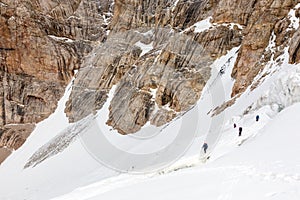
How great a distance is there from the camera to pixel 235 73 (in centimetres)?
3716

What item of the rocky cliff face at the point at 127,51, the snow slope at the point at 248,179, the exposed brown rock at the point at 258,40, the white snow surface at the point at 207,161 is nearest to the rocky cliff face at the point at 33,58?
the rocky cliff face at the point at 127,51

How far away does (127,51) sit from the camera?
205ft

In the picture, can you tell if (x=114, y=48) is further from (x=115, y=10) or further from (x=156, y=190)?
(x=156, y=190)

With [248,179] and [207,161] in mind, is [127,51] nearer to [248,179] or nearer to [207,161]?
[207,161]

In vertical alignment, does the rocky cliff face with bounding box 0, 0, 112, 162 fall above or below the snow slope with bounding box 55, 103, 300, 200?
below

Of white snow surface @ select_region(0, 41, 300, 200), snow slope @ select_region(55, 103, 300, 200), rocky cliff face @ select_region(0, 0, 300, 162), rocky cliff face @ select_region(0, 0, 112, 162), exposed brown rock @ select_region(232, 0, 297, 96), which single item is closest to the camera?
snow slope @ select_region(55, 103, 300, 200)

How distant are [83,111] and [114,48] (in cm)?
1425

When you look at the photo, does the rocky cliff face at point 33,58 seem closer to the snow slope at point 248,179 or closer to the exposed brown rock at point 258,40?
the exposed brown rock at point 258,40

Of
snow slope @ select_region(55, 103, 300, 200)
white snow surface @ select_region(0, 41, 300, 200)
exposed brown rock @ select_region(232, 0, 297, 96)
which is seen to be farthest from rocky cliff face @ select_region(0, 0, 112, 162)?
snow slope @ select_region(55, 103, 300, 200)

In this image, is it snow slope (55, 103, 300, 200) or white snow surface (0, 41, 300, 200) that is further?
white snow surface (0, 41, 300, 200)

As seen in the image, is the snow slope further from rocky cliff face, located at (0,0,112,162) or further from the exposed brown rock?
rocky cliff face, located at (0,0,112,162)

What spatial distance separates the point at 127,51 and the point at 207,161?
4858cm

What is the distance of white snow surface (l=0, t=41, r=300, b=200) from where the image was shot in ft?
28.7

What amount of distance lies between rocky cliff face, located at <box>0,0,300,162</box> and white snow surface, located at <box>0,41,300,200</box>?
109 inches
